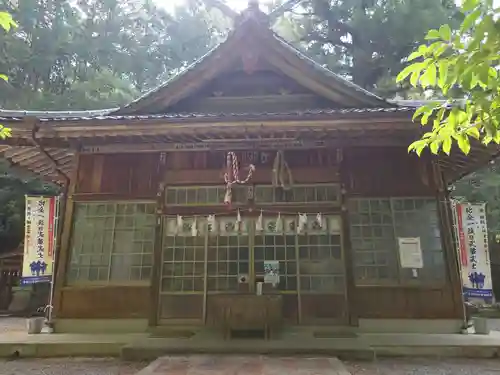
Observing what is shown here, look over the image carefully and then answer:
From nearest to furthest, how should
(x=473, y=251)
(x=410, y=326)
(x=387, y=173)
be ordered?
(x=410, y=326)
(x=387, y=173)
(x=473, y=251)

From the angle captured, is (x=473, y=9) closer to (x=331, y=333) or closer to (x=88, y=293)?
(x=331, y=333)

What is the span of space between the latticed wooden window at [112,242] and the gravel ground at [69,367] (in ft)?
5.69

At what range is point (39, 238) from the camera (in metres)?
8.30

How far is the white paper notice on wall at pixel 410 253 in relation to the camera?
280 inches

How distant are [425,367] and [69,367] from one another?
4940 mm

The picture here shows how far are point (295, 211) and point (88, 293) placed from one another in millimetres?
4174

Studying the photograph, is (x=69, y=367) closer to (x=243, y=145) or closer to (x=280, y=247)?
(x=280, y=247)

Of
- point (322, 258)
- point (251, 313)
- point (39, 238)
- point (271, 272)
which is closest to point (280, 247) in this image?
point (271, 272)

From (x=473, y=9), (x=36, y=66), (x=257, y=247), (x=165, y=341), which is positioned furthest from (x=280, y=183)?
(x=36, y=66)

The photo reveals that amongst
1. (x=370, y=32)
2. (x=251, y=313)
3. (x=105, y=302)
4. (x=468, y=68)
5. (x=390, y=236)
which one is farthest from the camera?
(x=370, y=32)

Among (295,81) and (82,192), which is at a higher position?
(295,81)

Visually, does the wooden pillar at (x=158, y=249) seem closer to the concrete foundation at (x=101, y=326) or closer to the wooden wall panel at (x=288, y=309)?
the concrete foundation at (x=101, y=326)

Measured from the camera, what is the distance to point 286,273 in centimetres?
730

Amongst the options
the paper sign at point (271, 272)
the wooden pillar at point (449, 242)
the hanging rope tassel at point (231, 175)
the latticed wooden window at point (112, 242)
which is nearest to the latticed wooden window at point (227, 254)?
the paper sign at point (271, 272)
